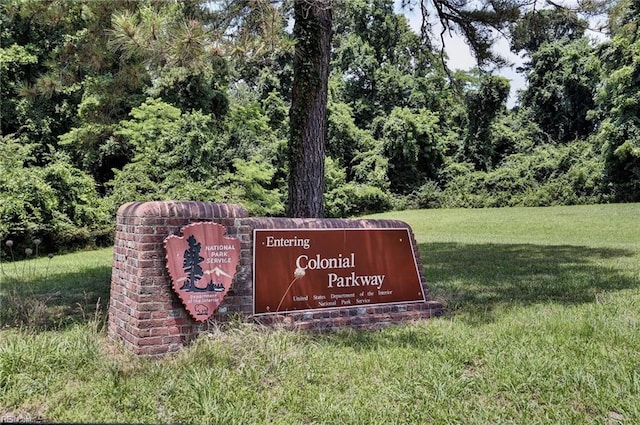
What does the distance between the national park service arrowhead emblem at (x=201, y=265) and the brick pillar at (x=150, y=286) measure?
0.20 ft

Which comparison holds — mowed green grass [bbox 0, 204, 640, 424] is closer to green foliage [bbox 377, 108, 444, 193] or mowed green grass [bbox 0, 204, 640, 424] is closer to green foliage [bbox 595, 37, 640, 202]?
green foliage [bbox 595, 37, 640, 202]

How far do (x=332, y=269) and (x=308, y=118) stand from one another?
2.27 m

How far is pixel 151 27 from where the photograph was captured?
4945 millimetres

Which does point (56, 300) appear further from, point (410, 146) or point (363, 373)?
point (410, 146)

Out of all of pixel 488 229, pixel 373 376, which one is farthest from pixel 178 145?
pixel 373 376

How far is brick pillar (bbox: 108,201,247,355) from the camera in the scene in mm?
3867

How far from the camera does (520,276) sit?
7727 millimetres

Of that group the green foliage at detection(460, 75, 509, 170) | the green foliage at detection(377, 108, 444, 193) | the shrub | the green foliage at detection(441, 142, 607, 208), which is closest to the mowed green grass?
the green foliage at detection(441, 142, 607, 208)

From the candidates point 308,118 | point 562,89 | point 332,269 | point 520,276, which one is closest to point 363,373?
point 332,269

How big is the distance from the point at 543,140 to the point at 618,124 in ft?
30.1

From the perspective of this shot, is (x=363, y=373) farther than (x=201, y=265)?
No

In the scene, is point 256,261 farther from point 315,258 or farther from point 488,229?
point 488,229

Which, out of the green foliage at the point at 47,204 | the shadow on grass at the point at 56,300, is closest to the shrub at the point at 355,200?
the green foliage at the point at 47,204

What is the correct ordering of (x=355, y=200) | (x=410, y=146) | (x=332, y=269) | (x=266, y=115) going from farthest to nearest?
(x=410, y=146), (x=355, y=200), (x=266, y=115), (x=332, y=269)
